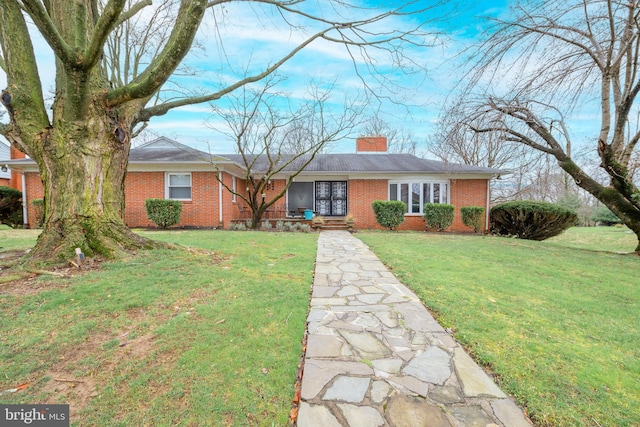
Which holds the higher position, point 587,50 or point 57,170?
point 587,50

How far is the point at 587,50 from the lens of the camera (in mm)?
7906

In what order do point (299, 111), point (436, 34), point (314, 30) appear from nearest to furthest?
point (436, 34) < point (314, 30) < point (299, 111)

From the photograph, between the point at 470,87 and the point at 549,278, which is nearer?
the point at 549,278

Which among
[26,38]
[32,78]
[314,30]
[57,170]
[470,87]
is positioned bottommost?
[57,170]

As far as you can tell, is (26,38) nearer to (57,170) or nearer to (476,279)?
(57,170)

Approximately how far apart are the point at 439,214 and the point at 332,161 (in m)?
6.78

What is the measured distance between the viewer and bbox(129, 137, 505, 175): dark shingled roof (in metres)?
12.5

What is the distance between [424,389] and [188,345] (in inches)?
77.6

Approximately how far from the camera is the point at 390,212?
1259cm

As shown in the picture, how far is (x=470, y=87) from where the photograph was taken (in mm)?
8086

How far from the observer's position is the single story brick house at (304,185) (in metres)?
12.6

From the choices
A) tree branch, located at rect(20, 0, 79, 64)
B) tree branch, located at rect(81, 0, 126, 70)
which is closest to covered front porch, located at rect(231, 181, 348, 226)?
tree branch, located at rect(81, 0, 126, 70)

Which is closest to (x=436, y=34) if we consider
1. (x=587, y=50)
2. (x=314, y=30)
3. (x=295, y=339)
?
(x=314, y=30)

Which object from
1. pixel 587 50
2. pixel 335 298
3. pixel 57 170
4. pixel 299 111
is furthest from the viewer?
pixel 299 111
